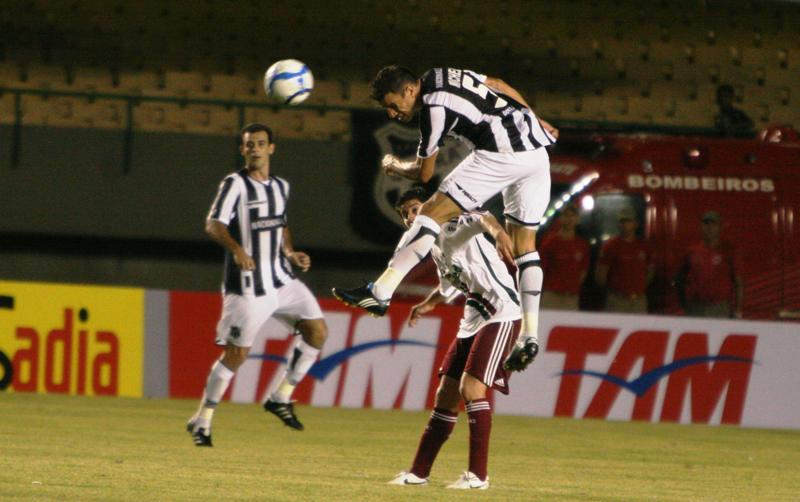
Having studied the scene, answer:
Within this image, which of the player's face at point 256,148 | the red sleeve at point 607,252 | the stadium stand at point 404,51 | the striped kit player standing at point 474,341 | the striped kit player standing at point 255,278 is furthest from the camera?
the stadium stand at point 404,51

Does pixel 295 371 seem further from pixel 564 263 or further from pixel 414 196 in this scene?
pixel 564 263

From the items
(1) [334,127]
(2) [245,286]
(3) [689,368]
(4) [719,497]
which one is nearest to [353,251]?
(1) [334,127]

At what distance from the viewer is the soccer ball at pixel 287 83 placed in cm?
947

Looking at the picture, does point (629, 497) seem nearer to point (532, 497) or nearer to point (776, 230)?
point (532, 497)

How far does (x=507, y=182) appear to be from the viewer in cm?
760

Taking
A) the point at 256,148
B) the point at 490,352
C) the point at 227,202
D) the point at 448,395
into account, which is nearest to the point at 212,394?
the point at 227,202

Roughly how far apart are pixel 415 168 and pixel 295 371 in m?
3.50

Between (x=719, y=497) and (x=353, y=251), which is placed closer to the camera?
(x=719, y=497)

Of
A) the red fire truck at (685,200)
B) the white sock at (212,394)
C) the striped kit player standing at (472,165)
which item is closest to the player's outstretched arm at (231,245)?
the white sock at (212,394)

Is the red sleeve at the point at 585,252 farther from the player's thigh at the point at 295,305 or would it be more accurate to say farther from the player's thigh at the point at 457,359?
the player's thigh at the point at 457,359

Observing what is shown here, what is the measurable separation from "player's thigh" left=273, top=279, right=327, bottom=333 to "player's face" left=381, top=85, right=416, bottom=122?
130 inches

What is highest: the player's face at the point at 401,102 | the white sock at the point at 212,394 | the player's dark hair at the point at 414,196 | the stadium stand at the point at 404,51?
the stadium stand at the point at 404,51

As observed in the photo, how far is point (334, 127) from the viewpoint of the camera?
18594 mm

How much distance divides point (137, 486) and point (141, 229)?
35.3 feet
